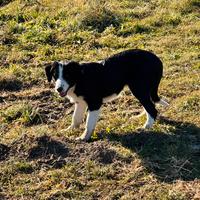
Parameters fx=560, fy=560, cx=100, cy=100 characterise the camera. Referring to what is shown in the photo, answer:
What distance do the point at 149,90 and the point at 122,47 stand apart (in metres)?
3.25

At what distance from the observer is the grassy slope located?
565cm

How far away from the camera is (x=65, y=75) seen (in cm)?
635

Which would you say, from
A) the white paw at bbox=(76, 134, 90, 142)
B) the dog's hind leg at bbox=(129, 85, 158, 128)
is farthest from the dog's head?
the dog's hind leg at bbox=(129, 85, 158, 128)

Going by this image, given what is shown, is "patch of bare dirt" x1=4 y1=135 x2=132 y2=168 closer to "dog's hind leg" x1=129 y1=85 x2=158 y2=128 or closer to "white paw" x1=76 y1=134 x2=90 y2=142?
"white paw" x1=76 y1=134 x2=90 y2=142

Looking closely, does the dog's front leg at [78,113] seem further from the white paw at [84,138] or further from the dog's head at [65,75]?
the dog's head at [65,75]

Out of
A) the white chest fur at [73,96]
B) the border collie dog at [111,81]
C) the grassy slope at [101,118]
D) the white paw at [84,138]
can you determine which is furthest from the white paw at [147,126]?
the white chest fur at [73,96]

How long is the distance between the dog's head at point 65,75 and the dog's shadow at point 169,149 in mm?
790

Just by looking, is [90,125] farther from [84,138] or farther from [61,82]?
[61,82]

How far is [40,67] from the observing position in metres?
9.23

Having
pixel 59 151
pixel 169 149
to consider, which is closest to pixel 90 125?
pixel 59 151

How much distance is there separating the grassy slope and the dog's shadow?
11 mm

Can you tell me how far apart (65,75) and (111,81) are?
65cm

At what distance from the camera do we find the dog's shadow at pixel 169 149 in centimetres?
573

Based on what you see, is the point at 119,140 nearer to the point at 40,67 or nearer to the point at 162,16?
the point at 40,67
